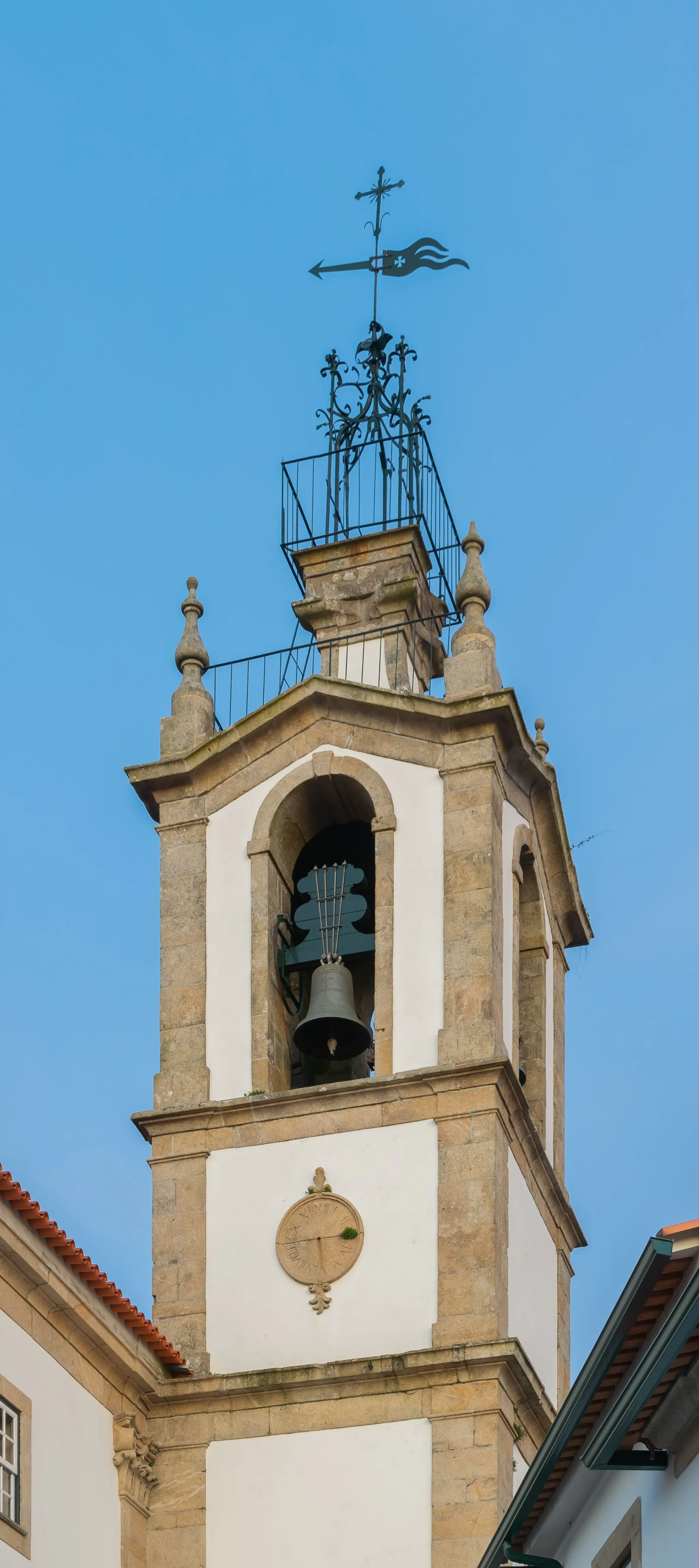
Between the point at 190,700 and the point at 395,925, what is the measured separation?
138 inches

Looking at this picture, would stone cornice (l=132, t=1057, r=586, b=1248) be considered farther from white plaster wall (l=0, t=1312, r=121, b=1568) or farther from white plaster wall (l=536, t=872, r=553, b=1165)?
white plaster wall (l=0, t=1312, r=121, b=1568)

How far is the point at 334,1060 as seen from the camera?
26.3m

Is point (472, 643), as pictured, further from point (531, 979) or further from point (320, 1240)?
point (320, 1240)

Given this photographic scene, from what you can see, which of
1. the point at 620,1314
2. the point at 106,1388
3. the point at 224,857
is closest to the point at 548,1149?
the point at 224,857

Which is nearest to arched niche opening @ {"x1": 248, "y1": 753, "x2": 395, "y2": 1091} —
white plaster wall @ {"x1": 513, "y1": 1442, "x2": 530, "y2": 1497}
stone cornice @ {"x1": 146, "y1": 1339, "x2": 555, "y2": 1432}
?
stone cornice @ {"x1": 146, "y1": 1339, "x2": 555, "y2": 1432}

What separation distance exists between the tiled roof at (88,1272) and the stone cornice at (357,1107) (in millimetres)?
2099

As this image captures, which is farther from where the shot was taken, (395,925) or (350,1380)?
(395,925)

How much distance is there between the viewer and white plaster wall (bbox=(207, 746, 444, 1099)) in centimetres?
2486

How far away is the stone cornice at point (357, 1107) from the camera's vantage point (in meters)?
24.0

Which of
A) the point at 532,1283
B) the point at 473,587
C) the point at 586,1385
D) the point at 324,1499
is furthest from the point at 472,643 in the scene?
the point at 586,1385

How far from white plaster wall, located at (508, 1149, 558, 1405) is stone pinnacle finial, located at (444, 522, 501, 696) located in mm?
4427

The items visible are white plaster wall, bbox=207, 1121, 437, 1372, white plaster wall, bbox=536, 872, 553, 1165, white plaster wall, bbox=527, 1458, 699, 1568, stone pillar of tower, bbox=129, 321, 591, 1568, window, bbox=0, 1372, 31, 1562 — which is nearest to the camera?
white plaster wall, bbox=527, 1458, 699, 1568

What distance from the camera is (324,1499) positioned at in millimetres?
22547

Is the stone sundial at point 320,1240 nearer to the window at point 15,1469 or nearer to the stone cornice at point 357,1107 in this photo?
the stone cornice at point 357,1107
